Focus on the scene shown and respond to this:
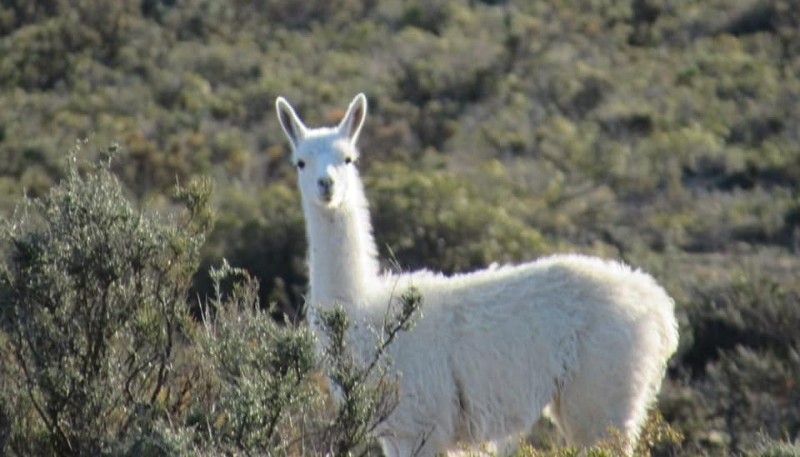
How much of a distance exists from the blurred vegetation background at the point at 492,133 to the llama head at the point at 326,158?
5.26 ft

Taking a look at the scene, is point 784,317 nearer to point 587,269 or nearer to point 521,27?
point 587,269

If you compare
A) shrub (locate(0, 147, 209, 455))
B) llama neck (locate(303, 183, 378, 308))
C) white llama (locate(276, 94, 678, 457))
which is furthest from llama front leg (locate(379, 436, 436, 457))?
shrub (locate(0, 147, 209, 455))

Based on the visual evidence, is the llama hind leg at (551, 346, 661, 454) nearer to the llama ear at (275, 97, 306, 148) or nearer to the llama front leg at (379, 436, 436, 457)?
the llama front leg at (379, 436, 436, 457)

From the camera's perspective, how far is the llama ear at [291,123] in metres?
8.56

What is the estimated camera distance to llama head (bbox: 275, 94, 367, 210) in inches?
318

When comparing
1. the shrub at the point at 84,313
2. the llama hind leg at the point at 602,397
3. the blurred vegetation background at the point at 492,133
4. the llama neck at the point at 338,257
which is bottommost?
the blurred vegetation background at the point at 492,133

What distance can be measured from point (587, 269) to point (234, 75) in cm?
2247

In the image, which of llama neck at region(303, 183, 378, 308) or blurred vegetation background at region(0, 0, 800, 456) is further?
blurred vegetation background at region(0, 0, 800, 456)

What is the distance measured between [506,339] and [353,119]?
156 centimetres

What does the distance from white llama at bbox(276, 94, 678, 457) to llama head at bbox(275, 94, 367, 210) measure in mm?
12

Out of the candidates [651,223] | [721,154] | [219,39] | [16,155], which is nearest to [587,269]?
[651,223]

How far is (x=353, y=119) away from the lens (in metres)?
8.63

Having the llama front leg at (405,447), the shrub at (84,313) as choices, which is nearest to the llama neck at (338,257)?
the llama front leg at (405,447)

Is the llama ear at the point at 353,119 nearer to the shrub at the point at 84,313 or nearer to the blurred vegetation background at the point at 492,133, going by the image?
the shrub at the point at 84,313
